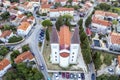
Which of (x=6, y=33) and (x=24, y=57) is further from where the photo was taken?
(x=6, y=33)

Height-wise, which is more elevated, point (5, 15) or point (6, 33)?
point (5, 15)

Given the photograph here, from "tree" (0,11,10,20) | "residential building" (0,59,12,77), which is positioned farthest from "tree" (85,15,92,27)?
"residential building" (0,59,12,77)

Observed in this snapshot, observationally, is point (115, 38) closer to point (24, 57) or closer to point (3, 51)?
point (24, 57)

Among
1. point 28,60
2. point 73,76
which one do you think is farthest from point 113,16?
point 28,60

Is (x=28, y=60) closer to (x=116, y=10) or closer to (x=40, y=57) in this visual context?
(x=40, y=57)

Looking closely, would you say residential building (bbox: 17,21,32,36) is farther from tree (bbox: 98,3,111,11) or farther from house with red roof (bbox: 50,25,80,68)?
tree (bbox: 98,3,111,11)

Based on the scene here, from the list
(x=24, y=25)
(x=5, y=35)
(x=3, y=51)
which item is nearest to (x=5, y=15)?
(x=24, y=25)

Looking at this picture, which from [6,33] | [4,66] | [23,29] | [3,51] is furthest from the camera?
[23,29]
